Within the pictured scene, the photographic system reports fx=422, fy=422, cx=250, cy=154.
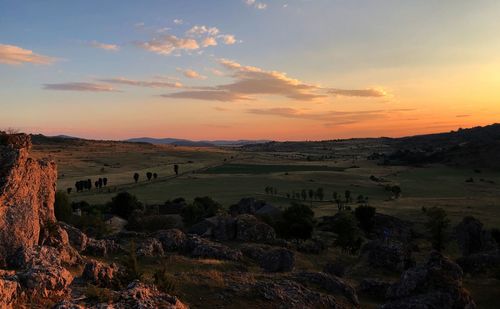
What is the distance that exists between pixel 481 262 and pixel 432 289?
19583 millimetres

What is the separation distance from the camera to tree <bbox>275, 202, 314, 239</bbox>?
204 feet

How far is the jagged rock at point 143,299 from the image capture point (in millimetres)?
15062

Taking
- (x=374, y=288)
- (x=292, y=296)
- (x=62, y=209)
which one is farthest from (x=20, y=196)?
(x=62, y=209)

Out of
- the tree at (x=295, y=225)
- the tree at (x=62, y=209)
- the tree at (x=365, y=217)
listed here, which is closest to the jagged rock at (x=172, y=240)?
the tree at (x=295, y=225)

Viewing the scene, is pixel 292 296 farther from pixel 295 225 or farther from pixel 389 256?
pixel 295 225

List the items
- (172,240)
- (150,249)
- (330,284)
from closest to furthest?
(330,284), (150,249), (172,240)

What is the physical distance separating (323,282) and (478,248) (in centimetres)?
3820

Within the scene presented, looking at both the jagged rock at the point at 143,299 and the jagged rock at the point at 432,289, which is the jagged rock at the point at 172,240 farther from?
the jagged rock at the point at 143,299

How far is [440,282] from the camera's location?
24.1m

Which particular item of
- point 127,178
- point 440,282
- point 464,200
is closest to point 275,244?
point 440,282

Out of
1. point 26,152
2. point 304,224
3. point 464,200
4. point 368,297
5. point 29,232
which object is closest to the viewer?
point 29,232

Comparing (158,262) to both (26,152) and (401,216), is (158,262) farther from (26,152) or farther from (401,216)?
(401,216)

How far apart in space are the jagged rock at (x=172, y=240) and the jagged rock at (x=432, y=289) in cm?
1887

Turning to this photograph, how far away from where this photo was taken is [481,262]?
39688 millimetres
